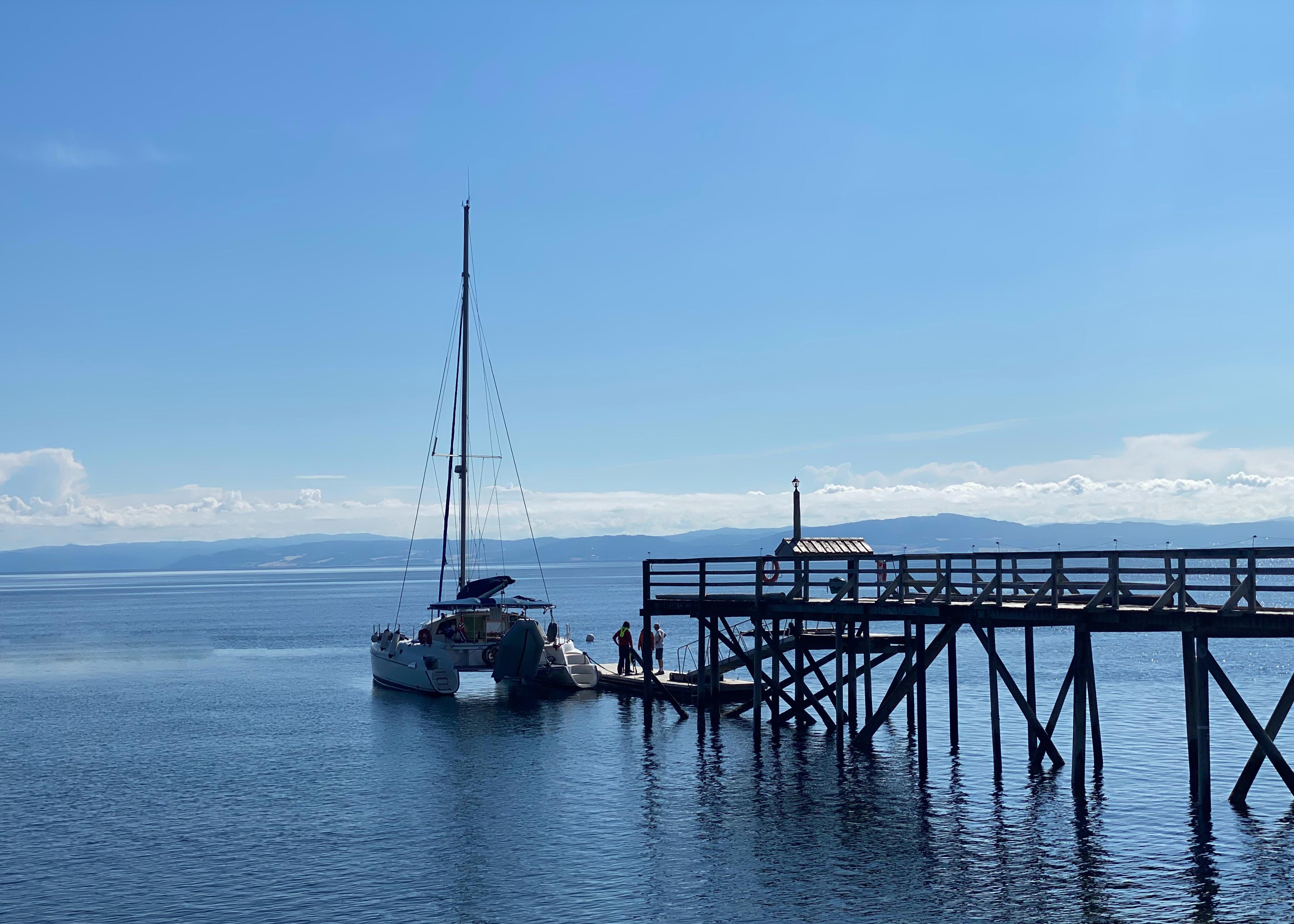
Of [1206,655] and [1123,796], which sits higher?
[1206,655]

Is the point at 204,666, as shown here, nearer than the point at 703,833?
No

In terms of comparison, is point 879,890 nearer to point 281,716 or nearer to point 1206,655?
point 1206,655

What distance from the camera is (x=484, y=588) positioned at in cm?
4672

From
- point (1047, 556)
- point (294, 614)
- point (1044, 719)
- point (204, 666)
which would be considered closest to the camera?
point (1047, 556)

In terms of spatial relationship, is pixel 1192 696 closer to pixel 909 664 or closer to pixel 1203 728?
pixel 1203 728

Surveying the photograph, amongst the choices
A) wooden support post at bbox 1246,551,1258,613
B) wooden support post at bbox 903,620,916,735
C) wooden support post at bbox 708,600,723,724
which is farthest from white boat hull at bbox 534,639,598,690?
wooden support post at bbox 1246,551,1258,613

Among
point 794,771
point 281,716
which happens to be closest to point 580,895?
point 794,771

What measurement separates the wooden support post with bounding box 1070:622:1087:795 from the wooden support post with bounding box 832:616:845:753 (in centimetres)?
849

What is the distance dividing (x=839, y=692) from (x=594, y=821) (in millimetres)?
12042

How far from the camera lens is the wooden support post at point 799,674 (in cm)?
3428

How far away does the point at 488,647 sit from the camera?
46.4 meters

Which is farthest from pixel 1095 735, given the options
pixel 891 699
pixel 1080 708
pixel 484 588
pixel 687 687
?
pixel 484 588

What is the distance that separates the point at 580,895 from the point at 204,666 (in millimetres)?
54546

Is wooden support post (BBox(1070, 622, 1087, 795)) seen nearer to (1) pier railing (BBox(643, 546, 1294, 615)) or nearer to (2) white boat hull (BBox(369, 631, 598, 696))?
(1) pier railing (BBox(643, 546, 1294, 615))
